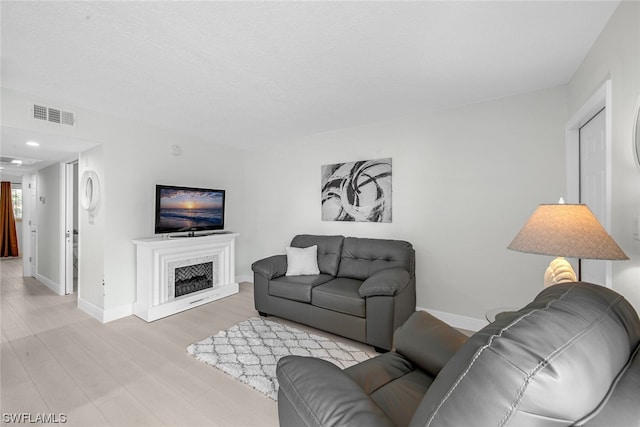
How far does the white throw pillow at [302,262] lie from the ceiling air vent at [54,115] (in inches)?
110

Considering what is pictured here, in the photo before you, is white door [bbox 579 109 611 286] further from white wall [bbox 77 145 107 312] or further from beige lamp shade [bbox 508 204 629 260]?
white wall [bbox 77 145 107 312]

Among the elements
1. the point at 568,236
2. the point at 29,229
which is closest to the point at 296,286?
the point at 568,236

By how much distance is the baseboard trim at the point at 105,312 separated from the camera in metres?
3.19

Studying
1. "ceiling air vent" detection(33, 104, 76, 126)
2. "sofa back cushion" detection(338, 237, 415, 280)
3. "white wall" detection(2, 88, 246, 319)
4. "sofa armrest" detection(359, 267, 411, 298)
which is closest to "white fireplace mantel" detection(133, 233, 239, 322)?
"white wall" detection(2, 88, 246, 319)

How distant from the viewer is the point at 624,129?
1.50 meters

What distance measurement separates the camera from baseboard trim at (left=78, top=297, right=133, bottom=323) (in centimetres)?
319

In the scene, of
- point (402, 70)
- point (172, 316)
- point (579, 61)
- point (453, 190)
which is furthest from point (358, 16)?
point (172, 316)

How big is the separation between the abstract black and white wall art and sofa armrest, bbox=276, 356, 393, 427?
8.47 feet

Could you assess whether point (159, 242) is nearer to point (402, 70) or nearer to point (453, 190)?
point (402, 70)

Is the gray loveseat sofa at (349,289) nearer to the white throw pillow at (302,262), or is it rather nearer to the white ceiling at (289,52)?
the white throw pillow at (302,262)

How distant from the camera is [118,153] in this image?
131 inches

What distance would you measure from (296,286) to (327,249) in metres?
0.75

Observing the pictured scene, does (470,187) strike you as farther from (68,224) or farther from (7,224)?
(7,224)

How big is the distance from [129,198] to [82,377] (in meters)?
2.04
